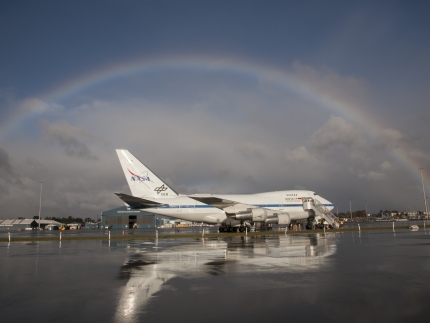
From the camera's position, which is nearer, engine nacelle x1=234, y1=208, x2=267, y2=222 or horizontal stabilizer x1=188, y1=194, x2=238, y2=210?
horizontal stabilizer x1=188, y1=194, x2=238, y2=210

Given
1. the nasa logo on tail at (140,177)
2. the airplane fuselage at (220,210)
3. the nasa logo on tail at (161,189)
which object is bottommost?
the airplane fuselage at (220,210)

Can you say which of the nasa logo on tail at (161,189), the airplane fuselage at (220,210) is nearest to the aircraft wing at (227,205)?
the airplane fuselage at (220,210)

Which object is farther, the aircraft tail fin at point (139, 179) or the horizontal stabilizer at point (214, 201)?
the aircraft tail fin at point (139, 179)

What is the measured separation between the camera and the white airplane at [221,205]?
41250mm

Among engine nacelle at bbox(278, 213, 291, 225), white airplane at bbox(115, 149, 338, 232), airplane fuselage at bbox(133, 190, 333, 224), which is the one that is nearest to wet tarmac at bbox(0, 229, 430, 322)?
white airplane at bbox(115, 149, 338, 232)

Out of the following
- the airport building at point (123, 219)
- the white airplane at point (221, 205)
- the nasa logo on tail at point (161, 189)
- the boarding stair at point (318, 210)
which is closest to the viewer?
the white airplane at point (221, 205)

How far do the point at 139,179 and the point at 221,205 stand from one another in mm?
11218

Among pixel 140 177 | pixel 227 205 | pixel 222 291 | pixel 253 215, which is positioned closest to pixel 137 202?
pixel 140 177

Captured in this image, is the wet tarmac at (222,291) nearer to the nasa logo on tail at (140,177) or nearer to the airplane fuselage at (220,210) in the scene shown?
the airplane fuselage at (220,210)

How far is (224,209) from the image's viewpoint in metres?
42.8

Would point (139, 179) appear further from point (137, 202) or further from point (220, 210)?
point (220, 210)

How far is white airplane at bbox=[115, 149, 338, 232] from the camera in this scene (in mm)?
41250

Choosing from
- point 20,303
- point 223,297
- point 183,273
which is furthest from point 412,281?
point 20,303

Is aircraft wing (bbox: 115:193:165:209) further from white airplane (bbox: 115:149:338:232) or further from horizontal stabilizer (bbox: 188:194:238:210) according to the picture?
horizontal stabilizer (bbox: 188:194:238:210)
